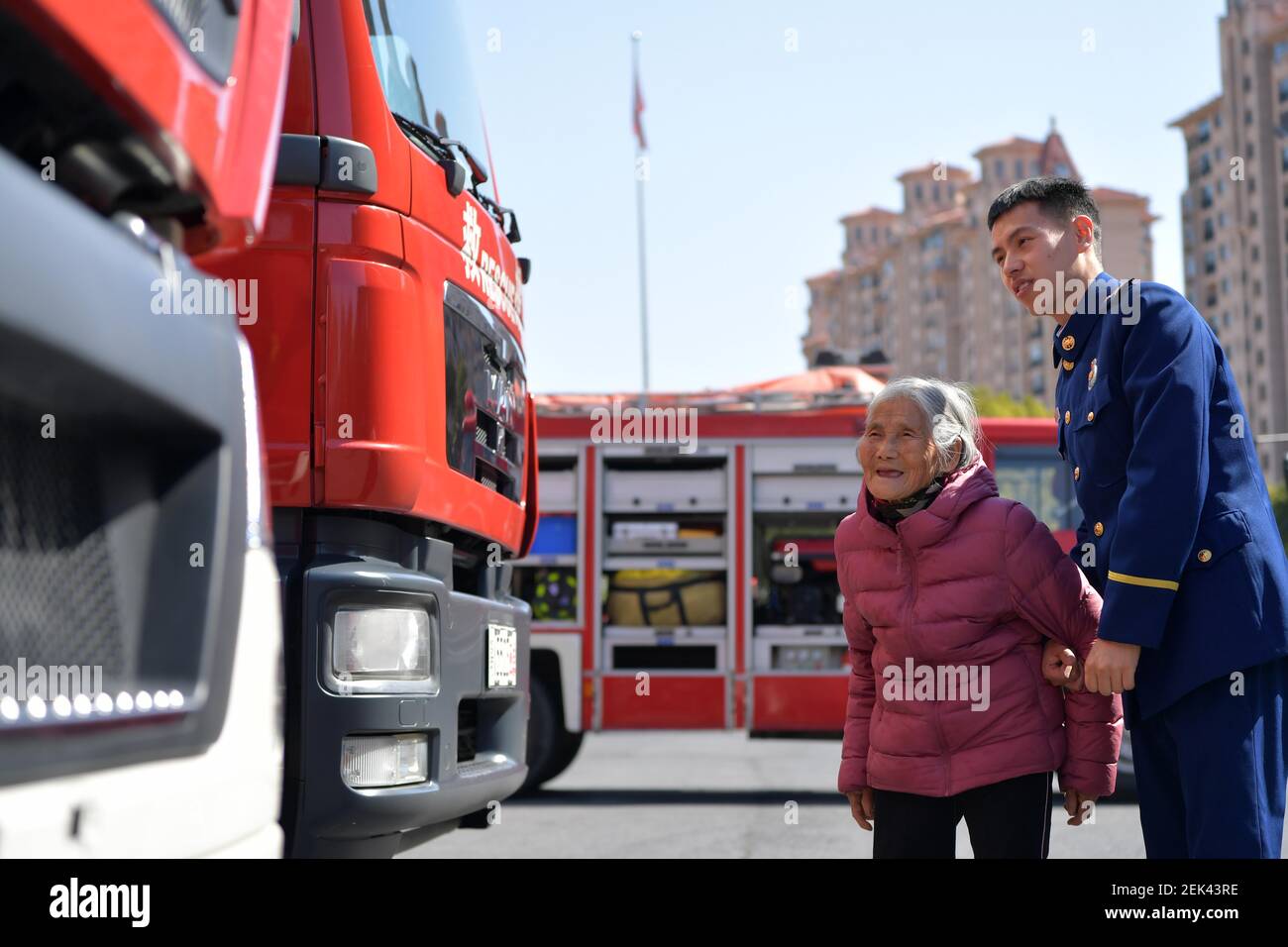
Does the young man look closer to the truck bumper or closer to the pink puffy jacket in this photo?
the pink puffy jacket

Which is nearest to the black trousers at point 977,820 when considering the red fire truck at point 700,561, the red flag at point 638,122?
the red fire truck at point 700,561

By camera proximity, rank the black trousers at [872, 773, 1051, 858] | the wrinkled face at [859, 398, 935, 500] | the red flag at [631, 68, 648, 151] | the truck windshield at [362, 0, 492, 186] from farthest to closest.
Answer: the red flag at [631, 68, 648, 151], the truck windshield at [362, 0, 492, 186], the wrinkled face at [859, 398, 935, 500], the black trousers at [872, 773, 1051, 858]

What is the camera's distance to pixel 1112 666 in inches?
117

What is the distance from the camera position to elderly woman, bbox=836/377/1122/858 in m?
3.19

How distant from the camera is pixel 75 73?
5.11ft

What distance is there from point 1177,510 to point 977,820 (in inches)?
32.4

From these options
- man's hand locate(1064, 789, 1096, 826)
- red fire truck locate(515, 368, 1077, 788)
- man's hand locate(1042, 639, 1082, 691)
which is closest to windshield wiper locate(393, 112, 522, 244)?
man's hand locate(1042, 639, 1082, 691)

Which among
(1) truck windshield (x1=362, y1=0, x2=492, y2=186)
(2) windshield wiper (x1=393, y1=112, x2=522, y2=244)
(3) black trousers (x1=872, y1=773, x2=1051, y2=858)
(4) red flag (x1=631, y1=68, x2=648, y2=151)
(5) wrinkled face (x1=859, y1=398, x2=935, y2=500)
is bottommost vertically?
(3) black trousers (x1=872, y1=773, x2=1051, y2=858)

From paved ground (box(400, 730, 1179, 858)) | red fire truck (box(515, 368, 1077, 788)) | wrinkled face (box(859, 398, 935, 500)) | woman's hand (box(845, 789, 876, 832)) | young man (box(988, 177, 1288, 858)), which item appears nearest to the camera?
young man (box(988, 177, 1288, 858))

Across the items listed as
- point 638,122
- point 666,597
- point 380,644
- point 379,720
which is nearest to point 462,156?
point 380,644

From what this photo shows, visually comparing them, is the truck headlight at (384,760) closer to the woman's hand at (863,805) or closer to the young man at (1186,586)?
the woman's hand at (863,805)

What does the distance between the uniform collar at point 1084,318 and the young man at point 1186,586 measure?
0.04 m
